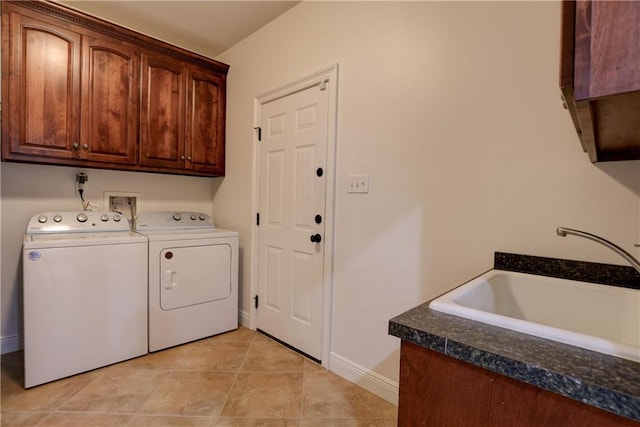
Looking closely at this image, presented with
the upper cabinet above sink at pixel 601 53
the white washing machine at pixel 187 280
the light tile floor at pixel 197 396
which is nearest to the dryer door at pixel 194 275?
the white washing machine at pixel 187 280

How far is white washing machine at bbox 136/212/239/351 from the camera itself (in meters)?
2.28

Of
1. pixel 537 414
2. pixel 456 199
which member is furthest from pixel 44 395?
pixel 456 199

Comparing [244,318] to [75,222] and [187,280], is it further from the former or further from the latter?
[75,222]

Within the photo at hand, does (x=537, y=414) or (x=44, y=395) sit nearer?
(x=537, y=414)

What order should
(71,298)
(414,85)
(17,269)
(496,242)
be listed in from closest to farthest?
(496,242) < (414,85) < (71,298) < (17,269)

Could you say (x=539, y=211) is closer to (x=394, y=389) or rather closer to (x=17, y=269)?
(x=394, y=389)

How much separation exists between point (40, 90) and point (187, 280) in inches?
64.4

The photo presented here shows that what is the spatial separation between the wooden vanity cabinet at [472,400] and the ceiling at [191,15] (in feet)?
8.27

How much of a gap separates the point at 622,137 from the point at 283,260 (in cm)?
205

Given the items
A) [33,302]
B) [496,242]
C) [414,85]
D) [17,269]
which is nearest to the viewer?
[496,242]

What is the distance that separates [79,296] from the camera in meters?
1.94

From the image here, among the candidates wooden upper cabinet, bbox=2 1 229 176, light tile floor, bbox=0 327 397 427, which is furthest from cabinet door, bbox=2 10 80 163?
light tile floor, bbox=0 327 397 427

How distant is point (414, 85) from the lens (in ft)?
5.40

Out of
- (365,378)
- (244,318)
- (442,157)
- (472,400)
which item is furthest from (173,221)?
(472,400)
